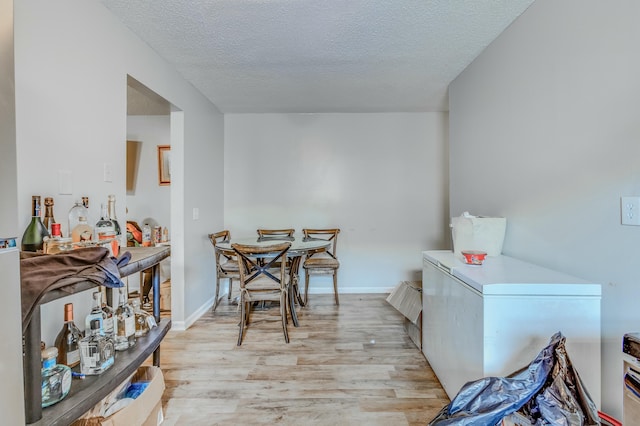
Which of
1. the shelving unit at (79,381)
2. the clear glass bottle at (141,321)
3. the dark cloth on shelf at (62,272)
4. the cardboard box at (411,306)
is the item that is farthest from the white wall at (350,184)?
the dark cloth on shelf at (62,272)

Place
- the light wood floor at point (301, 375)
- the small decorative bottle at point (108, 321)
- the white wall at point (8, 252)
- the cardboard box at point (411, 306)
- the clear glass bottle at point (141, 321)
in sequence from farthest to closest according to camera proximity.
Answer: the cardboard box at point (411, 306) → the light wood floor at point (301, 375) → the clear glass bottle at point (141, 321) → the small decorative bottle at point (108, 321) → the white wall at point (8, 252)

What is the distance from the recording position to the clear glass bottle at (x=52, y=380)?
3.35 ft

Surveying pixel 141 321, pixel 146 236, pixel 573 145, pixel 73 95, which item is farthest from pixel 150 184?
pixel 573 145

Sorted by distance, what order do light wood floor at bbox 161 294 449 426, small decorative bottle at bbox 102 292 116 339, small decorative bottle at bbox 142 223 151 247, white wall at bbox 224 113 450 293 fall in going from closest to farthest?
small decorative bottle at bbox 102 292 116 339 → light wood floor at bbox 161 294 449 426 → small decorative bottle at bbox 142 223 151 247 → white wall at bbox 224 113 450 293

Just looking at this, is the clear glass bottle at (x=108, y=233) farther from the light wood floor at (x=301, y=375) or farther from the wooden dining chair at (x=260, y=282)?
the wooden dining chair at (x=260, y=282)

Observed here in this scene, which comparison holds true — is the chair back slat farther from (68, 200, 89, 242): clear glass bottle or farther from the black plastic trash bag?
the black plastic trash bag

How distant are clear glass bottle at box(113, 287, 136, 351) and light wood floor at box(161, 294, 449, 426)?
23.9 inches

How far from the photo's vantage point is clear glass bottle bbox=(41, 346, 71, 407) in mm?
1022

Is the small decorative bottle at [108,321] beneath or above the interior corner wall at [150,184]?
beneath

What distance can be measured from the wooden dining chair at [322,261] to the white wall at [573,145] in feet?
6.15

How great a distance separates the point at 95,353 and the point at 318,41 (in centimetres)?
222

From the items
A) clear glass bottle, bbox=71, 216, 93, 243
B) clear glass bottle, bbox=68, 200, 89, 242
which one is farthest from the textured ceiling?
clear glass bottle, bbox=71, 216, 93, 243

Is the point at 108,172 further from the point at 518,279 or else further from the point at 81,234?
the point at 518,279

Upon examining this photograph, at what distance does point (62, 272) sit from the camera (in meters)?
0.96
